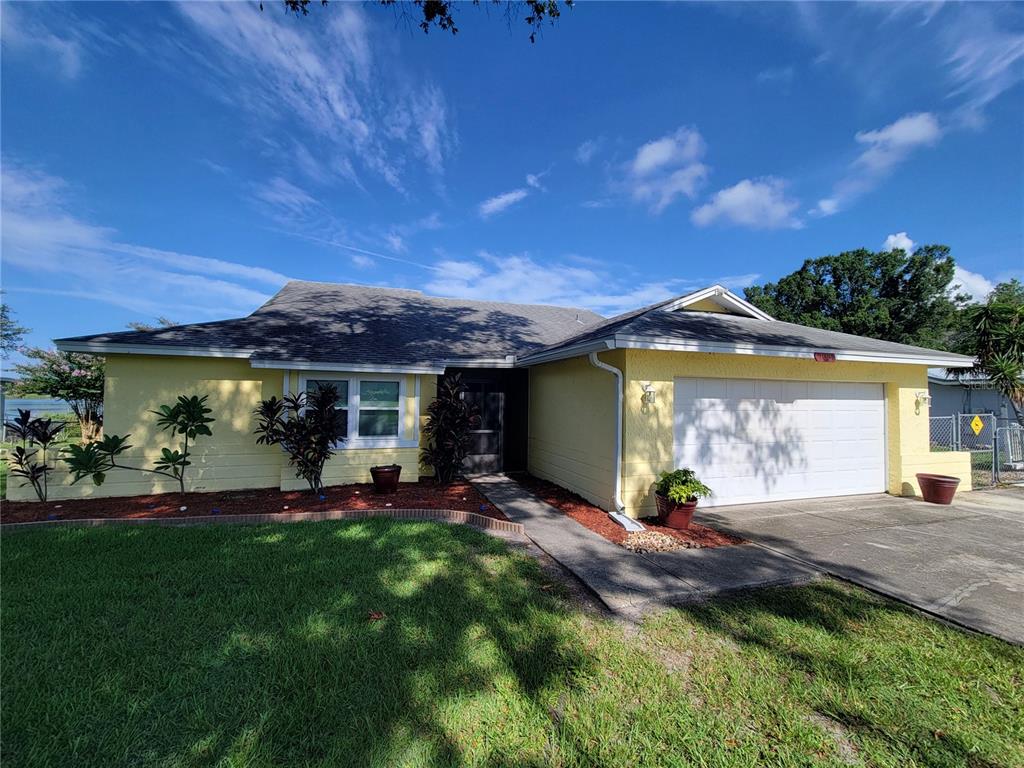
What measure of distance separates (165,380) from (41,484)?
2455mm

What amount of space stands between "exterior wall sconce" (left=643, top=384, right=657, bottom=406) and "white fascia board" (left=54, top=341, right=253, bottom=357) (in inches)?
290

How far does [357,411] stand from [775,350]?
8.07 metres

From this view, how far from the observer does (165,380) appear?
7758 mm

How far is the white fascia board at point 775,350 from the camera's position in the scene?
6.10m

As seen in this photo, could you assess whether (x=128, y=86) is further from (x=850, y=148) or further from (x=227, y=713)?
(x=850, y=148)

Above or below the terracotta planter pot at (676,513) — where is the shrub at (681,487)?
above

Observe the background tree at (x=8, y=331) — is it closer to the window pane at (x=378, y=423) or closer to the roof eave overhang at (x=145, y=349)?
the roof eave overhang at (x=145, y=349)

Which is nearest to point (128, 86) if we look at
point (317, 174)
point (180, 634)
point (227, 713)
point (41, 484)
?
point (317, 174)

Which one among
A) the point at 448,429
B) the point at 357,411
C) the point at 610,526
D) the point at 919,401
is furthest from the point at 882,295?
the point at 357,411

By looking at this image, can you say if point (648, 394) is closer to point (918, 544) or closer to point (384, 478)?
point (918, 544)

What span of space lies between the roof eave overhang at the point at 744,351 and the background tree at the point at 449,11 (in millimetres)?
4563

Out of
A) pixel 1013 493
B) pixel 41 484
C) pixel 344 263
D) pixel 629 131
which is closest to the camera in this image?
pixel 41 484

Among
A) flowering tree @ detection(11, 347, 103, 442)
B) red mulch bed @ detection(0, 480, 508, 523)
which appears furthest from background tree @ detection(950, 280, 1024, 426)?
flowering tree @ detection(11, 347, 103, 442)

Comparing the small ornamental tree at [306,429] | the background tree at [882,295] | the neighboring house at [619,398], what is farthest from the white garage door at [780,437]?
the background tree at [882,295]
